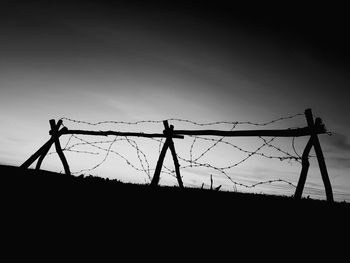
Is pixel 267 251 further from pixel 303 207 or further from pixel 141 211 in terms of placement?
pixel 141 211

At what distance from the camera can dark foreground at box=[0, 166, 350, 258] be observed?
3.84 metres

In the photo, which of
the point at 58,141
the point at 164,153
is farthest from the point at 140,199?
the point at 58,141

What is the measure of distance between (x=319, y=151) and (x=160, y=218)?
4166 mm

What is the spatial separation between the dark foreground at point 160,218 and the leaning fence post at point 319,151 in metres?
1.45

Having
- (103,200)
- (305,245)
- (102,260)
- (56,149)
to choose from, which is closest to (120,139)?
(56,149)

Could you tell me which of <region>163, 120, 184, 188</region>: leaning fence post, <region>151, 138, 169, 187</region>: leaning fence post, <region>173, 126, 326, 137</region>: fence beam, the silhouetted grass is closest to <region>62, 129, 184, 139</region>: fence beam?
<region>163, 120, 184, 188</region>: leaning fence post

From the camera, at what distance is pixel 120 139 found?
9594mm

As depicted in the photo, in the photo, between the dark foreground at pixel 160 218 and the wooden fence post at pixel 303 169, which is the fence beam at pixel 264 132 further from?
the dark foreground at pixel 160 218

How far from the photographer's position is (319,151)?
20.7 ft

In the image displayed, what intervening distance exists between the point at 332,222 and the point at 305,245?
2.85 feet

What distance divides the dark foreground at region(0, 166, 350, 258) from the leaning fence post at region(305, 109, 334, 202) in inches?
57.0

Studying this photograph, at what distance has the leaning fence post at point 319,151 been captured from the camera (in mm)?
6062

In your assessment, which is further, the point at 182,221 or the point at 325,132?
the point at 325,132

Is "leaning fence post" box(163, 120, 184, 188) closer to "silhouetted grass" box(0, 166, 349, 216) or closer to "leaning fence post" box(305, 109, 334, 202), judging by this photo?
"silhouetted grass" box(0, 166, 349, 216)
